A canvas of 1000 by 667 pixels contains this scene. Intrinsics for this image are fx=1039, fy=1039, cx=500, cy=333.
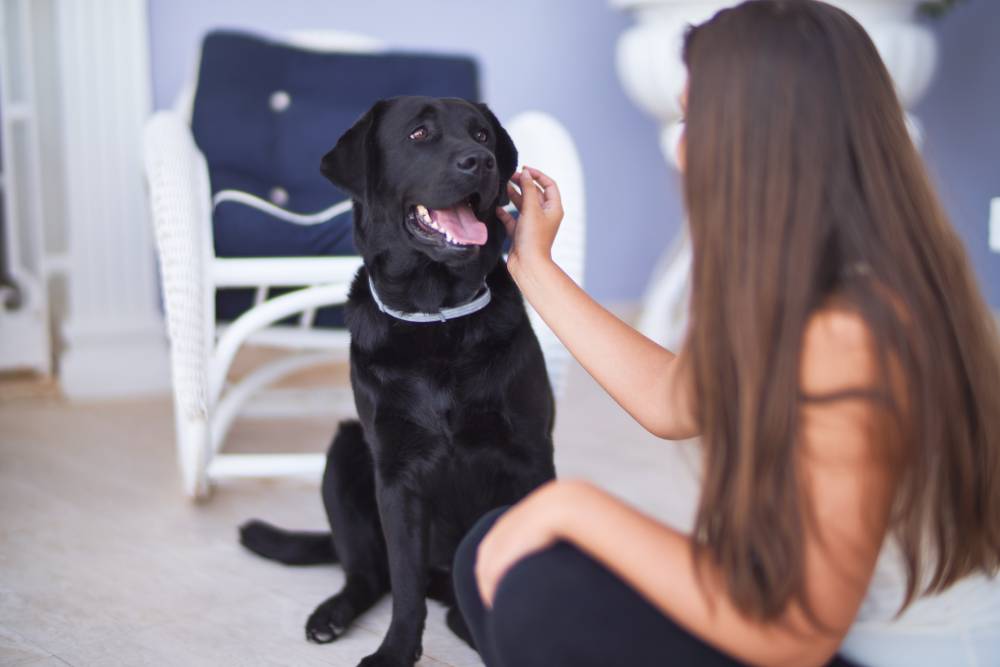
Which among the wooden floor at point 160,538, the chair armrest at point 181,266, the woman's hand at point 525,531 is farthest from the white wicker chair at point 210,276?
the woman's hand at point 525,531

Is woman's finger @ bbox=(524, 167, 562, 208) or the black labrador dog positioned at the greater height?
woman's finger @ bbox=(524, 167, 562, 208)

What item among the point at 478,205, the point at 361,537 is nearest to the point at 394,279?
the point at 478,205

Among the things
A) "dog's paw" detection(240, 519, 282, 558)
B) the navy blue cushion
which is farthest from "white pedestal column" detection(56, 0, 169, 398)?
"dog's paw" detection(240, 519, 282, 558)

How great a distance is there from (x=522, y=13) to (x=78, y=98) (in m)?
1.43

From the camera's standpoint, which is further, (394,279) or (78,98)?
(78,98)

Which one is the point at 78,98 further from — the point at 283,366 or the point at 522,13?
the point at 522,13

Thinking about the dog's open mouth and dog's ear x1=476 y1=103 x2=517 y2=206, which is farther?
dog's ear x1=476 y1=103 x2=517 y2=206

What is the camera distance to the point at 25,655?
4.28 ft

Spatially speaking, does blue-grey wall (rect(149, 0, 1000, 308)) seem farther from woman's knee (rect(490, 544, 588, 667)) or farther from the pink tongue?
woman's knee (rect(490, 544, 588, 667))

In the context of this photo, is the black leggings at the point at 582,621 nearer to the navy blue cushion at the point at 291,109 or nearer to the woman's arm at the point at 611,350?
the woman's arm at the point at 611,350

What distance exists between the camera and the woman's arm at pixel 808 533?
2.53ft

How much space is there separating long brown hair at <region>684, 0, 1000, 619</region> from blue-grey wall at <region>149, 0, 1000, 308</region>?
2.31 metres

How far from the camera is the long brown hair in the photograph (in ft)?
2.57

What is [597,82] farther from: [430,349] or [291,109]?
[430,349]
